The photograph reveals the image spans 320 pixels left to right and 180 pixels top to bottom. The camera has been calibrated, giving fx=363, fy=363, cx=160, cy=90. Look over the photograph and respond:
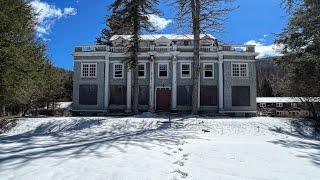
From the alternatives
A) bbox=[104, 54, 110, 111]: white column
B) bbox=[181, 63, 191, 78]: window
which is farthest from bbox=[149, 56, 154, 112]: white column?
bbox=[104, 54, 110, 111]: white column

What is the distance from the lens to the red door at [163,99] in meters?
34.9

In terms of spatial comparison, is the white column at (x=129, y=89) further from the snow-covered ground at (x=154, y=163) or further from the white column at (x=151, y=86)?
the snow-covered ground at (x=154, y=163)

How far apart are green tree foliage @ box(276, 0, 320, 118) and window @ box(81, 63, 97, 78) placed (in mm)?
17034

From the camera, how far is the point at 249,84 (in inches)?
1344

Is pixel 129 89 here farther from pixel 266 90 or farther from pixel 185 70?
pixel 266 90

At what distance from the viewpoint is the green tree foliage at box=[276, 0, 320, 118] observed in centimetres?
2262

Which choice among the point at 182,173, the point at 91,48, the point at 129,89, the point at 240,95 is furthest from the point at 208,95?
the point at 182,173

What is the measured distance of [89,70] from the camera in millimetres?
35188

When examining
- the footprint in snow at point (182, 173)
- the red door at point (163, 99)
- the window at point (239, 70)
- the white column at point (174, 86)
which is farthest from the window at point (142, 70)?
the footprint in snow at point (182, 173)

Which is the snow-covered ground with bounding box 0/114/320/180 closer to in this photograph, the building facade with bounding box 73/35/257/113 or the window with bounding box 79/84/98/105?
the building facade with bounding box 73/35/257/113

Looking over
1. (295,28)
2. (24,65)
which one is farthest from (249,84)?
(24,65)

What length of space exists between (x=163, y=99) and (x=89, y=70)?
7.71 metres

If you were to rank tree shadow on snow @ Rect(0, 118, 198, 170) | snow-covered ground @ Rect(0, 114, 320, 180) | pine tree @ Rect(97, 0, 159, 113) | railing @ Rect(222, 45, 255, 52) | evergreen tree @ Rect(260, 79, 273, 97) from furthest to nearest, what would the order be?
1. evergreen tree @ Rect(260, 79, 273, 97)
2. railing @ Rect(222, 45, 255, 52)
3. pine tree @ Rect(97, 0, 159, 113)
4. tree shadow on snow @ Rect(0, 118, 198, 170)
5. snow-covered ground @ Rect(0, 114, 320, 180)

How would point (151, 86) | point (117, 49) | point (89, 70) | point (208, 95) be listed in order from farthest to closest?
point (117, 49), point (89, 70), point (151, 86), point (208, 95)
